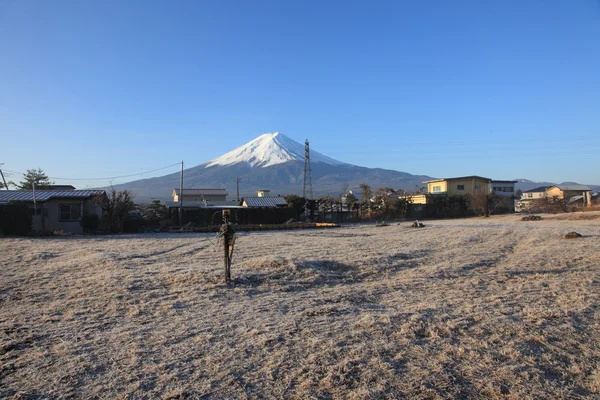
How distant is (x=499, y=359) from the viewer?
3693 millimetres

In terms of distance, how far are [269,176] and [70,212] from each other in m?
141

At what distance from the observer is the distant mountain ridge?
14875 centimetres

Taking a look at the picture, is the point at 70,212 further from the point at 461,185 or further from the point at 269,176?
the point at 269,176

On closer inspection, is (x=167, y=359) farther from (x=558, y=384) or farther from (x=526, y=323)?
(x=526, y=323)

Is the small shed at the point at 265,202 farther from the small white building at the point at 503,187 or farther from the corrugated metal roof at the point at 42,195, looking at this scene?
the small white building at the point at 503,187

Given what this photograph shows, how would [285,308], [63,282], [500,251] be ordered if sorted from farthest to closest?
[500,251]
[63,282]
[285,308]

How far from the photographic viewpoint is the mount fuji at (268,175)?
149 metres

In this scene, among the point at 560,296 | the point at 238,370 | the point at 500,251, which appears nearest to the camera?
the point at 238,370

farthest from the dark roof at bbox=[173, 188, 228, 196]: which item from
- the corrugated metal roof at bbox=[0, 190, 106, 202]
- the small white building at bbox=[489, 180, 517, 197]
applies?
the small white building at bbox=[489, 180, 517, 197]

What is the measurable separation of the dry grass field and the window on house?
13885mm

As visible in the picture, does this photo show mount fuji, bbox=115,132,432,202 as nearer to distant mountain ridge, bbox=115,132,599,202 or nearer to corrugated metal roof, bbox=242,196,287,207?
distant mountain ridge, bbox=115,132,599,202

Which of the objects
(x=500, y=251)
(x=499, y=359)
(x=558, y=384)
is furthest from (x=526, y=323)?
(x=500, y=251)

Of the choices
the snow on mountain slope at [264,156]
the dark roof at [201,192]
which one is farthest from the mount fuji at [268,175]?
the dark roof at [201,192]

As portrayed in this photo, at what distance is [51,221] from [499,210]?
35.5 m
